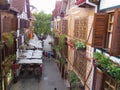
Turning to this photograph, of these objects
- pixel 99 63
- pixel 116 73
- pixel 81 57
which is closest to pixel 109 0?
pixel 99 63

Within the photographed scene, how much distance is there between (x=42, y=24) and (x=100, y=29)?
3971 centimetres

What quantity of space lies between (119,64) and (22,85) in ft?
50.4

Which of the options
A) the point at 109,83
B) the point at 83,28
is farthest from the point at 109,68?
the point at 83,28

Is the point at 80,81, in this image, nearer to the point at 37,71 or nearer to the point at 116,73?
the point at 116,73

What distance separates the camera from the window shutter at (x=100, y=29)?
31.8 feet

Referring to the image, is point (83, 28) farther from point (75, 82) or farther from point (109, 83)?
point (109, 83)

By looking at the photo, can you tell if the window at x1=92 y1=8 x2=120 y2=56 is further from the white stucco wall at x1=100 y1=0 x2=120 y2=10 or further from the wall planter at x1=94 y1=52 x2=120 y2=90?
the wall planter at x1=94 y1=52 x2=120 y2=90

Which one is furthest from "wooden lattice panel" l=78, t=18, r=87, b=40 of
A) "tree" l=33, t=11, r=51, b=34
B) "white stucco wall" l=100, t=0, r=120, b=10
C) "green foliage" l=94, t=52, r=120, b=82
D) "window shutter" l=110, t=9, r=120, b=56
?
"tree" l=33, t=11, r=51, b=34

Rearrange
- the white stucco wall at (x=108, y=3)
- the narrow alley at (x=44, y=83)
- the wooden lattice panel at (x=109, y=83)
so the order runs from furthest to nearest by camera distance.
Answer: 1. the narrow alley at (x=44, y=83)
2. the white stucco wall at (x=108, y=3)
3. the wooden lattice panel at (x=109, y=83)

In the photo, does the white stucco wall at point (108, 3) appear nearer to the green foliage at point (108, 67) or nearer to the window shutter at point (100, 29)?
the window shutter at point (100, 29)

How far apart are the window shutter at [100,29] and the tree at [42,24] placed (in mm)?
38709

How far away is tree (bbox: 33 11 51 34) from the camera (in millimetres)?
48469

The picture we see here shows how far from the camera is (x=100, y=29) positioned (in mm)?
9852

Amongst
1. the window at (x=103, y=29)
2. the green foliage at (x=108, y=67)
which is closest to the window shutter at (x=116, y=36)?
the green foliage at (x=108, y=67)
